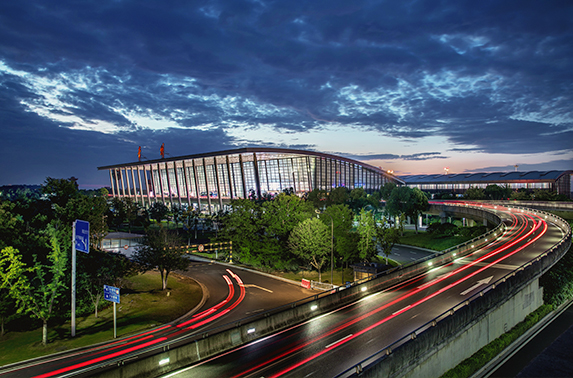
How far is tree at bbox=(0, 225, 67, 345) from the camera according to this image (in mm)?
19625

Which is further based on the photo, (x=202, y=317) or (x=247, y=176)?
(x=247, y=176)

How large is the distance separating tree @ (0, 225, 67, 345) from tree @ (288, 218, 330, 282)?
24.2 meters

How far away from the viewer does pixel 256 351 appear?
54.4 feet

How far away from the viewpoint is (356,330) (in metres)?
18.5

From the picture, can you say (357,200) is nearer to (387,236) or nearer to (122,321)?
(387,236)

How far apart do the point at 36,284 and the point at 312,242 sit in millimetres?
26381

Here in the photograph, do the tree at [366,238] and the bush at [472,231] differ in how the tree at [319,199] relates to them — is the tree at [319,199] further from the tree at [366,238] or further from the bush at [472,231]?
the tree at [366,238]

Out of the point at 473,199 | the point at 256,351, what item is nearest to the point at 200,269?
the point at 256,351

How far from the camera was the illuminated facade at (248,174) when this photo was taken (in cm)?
10181

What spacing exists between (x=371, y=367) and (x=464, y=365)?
10118mm

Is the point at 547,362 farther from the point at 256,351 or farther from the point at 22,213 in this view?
the point at 22,213

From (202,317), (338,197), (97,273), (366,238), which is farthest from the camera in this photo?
(338,197)

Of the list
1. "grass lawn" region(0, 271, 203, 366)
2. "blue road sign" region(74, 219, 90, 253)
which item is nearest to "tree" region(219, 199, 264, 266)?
"grass lawn" region(0, 271, 203, 366)

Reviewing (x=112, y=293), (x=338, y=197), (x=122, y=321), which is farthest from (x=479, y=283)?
(x=338, y=197)
